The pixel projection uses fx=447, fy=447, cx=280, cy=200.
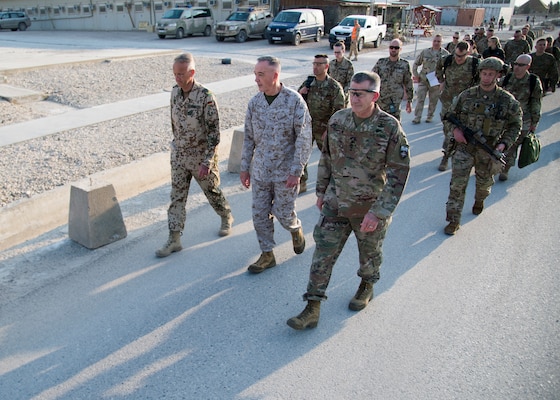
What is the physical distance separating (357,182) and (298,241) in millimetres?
1400

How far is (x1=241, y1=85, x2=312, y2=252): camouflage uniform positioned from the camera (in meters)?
3.95

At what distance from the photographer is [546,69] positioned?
932cm

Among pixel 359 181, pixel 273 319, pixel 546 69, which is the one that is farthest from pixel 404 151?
pixel 546 69

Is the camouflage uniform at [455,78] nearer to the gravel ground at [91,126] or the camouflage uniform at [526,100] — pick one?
the camouflage uniform at [526,100]

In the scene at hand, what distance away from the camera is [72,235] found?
4848mm

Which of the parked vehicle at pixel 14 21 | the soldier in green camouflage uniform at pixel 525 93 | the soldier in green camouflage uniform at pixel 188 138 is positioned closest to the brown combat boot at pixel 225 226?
the soldier in green camouflage uniform at pixel 188 138

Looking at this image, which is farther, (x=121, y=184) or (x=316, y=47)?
(x=316, y=47)

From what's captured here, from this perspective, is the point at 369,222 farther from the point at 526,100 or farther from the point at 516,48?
the point at 516,48

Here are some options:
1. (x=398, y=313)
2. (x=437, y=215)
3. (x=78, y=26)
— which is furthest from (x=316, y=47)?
(x=78, y=26)

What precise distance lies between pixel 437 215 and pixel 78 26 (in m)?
41.7

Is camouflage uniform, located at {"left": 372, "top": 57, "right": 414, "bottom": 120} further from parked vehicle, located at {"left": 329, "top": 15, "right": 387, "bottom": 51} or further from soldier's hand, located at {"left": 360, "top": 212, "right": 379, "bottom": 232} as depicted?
parked vehicle, located at {"left": 329, "top": 15, "right": 387, "bottom": 51}

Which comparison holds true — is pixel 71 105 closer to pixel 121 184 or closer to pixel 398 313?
pixel 121 184

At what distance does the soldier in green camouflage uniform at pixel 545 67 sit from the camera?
9156 mm

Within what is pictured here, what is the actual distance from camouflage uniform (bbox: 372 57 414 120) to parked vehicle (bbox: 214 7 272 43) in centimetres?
2009
